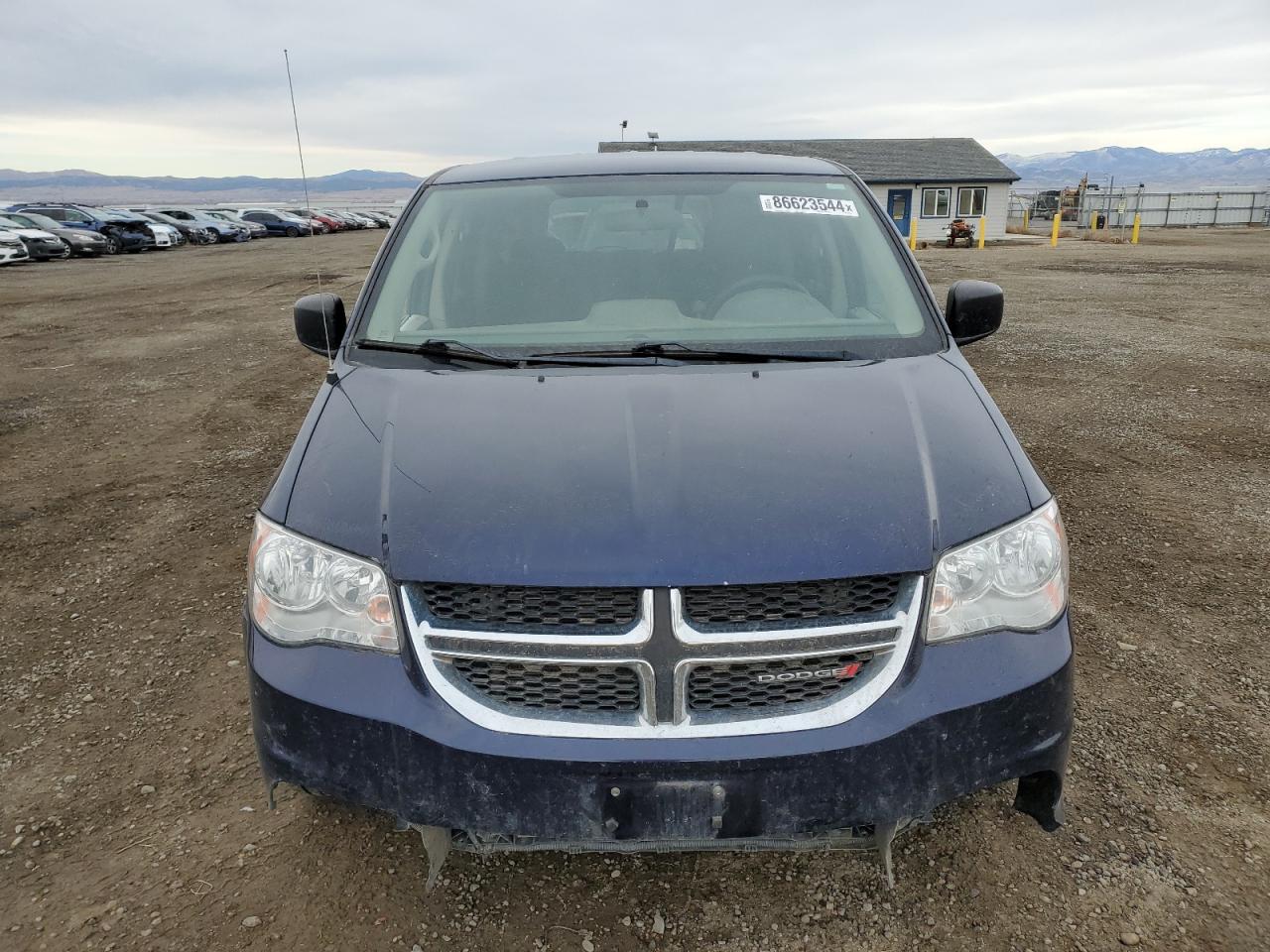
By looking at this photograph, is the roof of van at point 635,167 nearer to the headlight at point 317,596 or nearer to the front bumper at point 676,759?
the headlight at point 317,596

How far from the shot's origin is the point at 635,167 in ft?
11.4

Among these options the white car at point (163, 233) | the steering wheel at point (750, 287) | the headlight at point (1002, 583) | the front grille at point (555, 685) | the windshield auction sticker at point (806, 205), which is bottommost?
the white car at point (163, 233)

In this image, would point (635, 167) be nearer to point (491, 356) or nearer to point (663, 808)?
point (491, 356)

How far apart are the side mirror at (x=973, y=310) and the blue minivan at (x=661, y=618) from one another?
34.8 inches

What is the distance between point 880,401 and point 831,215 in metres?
1.21

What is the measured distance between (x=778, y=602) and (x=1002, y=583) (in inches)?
21.3

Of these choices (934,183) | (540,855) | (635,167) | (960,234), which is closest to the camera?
(540,855)

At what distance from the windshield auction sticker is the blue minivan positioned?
3.77 feet

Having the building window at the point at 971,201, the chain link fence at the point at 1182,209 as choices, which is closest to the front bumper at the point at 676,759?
the building window at the point at 971,201

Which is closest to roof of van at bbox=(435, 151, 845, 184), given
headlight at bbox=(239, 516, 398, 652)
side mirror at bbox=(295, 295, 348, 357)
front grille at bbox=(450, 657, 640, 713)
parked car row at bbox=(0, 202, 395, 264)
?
side mirror at bbox=(295, 295, 348, 357)

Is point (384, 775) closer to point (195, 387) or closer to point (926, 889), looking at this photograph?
point (926, 889)

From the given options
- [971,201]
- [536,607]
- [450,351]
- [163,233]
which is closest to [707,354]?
[450,351]

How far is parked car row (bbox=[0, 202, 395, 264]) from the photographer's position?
2723cm

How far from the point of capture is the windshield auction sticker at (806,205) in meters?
3.35
